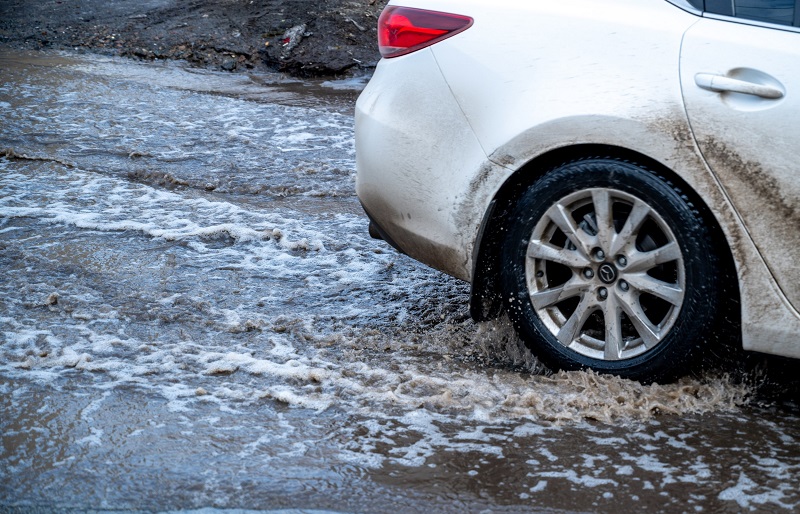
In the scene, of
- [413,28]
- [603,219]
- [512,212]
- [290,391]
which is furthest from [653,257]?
[290,391]

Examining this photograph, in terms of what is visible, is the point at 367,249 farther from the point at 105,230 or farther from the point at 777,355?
the point at 777,355

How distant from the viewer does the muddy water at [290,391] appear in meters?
2.79

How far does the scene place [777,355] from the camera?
3.11 meters

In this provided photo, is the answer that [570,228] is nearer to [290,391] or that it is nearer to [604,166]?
[604,166]

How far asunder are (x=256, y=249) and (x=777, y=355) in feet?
10.0

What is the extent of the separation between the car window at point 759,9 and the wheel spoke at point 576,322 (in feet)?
3.61

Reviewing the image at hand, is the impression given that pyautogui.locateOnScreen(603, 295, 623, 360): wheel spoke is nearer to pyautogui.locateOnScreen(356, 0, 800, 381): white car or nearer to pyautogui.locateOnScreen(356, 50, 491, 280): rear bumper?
pyautogui.locateOnScreen(356, 0, 800, 381): white car

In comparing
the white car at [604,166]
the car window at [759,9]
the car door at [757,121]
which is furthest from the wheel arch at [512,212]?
the car window at [759,9]

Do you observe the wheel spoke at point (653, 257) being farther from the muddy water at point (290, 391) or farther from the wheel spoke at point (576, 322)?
the muddy water at point (290, 391)

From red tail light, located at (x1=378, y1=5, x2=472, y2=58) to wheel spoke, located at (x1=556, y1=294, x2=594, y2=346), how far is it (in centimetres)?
113

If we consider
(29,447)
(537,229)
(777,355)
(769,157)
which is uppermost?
(769,157)

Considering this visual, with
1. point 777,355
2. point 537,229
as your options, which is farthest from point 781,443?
point 537,229

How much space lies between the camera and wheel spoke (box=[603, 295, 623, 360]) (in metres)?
3.35

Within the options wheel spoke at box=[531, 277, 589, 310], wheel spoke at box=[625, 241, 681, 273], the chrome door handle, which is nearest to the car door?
the chrome door handle
